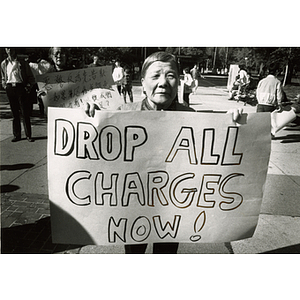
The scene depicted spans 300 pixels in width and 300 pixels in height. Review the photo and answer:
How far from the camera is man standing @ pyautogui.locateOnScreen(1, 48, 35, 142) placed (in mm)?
5311

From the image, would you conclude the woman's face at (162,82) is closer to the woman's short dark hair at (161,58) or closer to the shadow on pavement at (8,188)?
the woman's short dark hair at (161,58)

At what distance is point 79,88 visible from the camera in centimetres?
294

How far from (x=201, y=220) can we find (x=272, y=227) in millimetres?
1508

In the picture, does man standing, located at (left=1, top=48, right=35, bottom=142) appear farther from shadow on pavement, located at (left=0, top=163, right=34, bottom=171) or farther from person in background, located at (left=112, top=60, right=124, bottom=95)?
person in background, located at (left=112, top=60, right=124, bottom=95)

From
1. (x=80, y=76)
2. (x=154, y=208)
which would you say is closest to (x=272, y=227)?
(x=154, y=208)

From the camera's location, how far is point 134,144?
1.83 meters

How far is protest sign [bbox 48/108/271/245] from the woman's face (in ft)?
0.57

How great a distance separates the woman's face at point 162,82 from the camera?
190 centimetres

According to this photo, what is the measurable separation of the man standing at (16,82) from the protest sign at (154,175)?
4.11 meters

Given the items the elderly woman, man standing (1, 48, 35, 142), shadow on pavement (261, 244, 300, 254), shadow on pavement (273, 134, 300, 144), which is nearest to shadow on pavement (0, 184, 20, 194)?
man standing (1, 48, 35, 142)

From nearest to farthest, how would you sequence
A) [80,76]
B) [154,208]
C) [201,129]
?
[201,129]
[154,208]
[80,76]

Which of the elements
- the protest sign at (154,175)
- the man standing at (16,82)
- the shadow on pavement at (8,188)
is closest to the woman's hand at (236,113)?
the protest sign at (154,175)

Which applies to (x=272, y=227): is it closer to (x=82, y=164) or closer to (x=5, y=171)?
(x=82, y=164)

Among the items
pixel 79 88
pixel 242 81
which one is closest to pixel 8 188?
pixel 79 88
